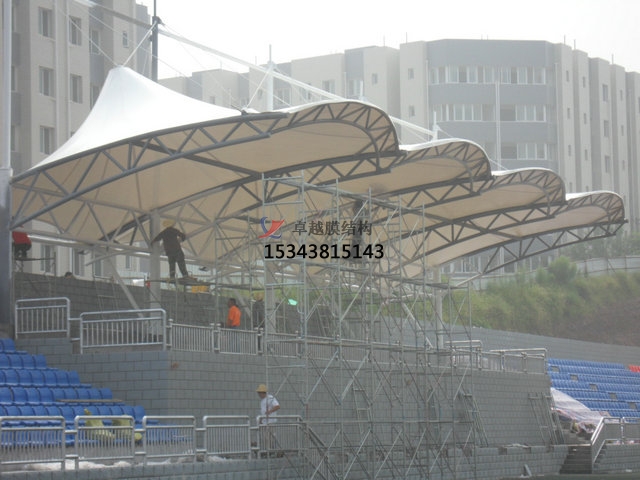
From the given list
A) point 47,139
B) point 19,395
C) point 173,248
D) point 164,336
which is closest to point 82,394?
point 19,395

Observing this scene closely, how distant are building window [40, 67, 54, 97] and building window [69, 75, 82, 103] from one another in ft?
5.52

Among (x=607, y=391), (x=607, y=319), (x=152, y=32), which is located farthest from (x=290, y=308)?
(x=607, y=319)

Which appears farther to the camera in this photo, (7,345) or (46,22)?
(46,22)

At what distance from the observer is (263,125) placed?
26.1 meters

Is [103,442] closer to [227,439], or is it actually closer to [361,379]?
[227,439]

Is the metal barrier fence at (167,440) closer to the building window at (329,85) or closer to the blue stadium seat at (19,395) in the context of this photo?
the blue stadium seat at (19,395)

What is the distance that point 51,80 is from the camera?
45312mm

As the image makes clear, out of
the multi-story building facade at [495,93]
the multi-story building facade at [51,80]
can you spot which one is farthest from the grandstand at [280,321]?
the multi-story building facade at [495,93]

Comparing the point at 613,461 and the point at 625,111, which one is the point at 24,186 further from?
the point at 625,111

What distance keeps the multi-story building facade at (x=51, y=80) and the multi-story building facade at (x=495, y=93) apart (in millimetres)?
28661

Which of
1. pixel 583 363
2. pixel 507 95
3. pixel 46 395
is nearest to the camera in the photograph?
pixel 46 395

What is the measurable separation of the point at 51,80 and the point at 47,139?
91.5 inches

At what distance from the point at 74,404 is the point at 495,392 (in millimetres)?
16146

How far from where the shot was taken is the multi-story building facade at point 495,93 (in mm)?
78500
